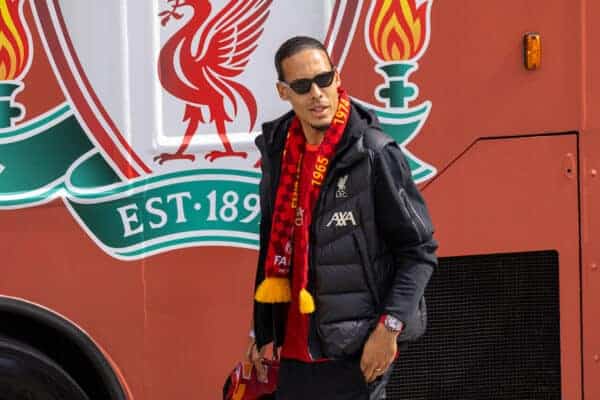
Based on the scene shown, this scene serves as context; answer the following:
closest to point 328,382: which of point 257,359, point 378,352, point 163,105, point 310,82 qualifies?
point 378,352

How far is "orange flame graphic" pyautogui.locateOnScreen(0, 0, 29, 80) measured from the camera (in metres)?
3.32

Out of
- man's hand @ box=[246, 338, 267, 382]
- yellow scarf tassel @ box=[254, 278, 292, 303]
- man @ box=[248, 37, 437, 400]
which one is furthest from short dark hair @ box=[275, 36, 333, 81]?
man's hand @ box=[246, 338, 267, 382]

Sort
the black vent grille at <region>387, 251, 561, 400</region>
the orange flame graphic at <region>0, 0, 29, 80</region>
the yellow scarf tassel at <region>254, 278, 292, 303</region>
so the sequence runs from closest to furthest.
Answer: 1. the yellow scarf tassel at <region>254, 278, 292, 303</region>
2. the orange flame graphic at <region>0, 0, 29, 80</region>
3. the black vent grille at <region>387, 251, 561, 400</region>

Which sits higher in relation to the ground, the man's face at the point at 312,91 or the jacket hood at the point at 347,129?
the man's face at the point at 312,91

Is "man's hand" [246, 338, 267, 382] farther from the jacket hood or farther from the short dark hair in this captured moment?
the short dark hair

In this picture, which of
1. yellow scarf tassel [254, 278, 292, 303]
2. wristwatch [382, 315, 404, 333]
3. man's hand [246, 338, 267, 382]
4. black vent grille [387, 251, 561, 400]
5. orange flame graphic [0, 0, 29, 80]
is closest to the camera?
wristwatch [382, 315, 404, 333]

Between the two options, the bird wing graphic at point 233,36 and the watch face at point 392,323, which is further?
the bird wing graphic at point 233,36

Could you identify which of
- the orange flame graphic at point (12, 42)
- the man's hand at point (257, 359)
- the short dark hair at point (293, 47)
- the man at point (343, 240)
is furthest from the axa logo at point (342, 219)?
the orange flame graphic at point (12, 42)

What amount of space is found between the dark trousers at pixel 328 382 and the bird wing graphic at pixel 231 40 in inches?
45.9

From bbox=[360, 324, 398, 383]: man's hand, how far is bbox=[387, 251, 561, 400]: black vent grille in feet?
3.36

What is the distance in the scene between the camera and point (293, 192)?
2.61m

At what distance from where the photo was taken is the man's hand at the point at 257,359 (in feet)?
9.27

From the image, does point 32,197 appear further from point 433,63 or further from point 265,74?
point 433,63

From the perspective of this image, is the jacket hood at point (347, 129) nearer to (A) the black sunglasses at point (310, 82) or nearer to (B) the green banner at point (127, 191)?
(A) the black sunglasses at point (310, 82)
